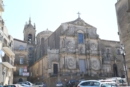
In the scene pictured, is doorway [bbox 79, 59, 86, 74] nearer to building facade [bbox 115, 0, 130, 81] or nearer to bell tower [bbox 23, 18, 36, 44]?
building facade [bbox 115, 0, 130, 81]

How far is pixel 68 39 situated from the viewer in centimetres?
3994

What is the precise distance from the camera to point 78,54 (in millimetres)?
39656

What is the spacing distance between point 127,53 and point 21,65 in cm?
2819

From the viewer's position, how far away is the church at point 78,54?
37.3 metres

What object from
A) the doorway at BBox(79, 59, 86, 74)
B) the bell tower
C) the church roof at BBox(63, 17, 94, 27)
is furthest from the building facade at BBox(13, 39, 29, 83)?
the bell tower

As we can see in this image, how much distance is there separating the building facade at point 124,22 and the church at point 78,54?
54.6ft

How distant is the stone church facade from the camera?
123ft

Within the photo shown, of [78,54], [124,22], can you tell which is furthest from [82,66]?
[124,22]

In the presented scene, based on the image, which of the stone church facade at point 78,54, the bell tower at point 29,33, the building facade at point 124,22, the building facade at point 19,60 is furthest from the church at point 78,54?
the building facade at point 124,22

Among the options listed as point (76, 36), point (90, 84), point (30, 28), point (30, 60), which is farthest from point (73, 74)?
point (30, 28)

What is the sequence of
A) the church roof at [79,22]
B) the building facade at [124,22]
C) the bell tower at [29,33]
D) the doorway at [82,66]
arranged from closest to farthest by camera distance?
1. the building facade at [124,22]
2. the doorway at [82,66]
3. the church roof at [79,22]
4. the bell tower at [29,33]

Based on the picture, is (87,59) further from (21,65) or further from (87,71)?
(21,65)

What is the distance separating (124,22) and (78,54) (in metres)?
18.8

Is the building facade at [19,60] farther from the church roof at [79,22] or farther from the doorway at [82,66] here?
the church roof at [79,22]
